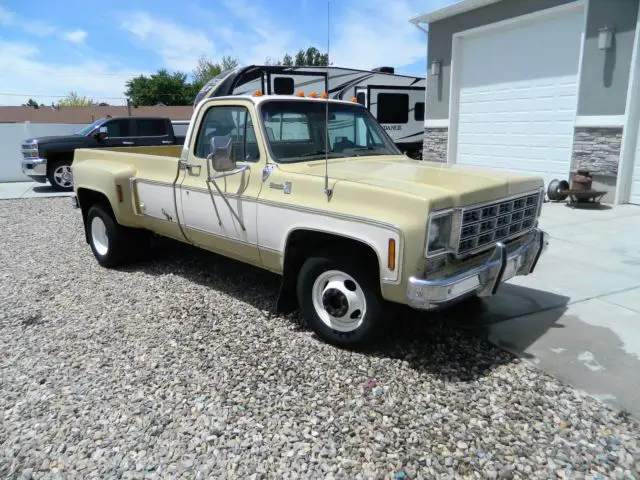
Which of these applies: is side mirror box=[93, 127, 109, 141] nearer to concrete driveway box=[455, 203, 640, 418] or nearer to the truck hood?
the truck hood

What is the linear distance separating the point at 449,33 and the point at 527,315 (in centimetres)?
933

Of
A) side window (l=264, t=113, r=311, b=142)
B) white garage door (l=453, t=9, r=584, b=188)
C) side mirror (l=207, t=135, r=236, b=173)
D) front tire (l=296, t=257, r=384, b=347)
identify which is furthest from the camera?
white garage door (l=453, t=9, r=584, b=188)

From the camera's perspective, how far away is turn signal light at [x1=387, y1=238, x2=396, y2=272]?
3.16m

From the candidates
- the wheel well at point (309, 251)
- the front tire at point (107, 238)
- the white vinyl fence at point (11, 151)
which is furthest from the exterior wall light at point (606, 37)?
the white vinyl fence at point (11, 151)

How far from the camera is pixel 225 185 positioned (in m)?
4.41

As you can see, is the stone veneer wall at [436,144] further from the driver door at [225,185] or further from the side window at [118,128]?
the driver door at [225,185]

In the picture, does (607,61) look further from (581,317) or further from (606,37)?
(581,317)

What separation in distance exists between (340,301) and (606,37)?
7.68m

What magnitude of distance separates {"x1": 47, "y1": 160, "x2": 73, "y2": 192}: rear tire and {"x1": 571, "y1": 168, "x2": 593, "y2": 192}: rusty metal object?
38.3 ft

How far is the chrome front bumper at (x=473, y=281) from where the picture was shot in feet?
10.2

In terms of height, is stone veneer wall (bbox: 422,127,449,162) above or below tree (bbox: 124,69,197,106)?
below

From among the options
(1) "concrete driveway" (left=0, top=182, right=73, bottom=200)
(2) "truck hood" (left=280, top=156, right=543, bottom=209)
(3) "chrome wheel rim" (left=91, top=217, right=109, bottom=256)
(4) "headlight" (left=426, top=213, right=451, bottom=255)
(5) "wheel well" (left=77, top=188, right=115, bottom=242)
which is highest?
(2) "truck hood" (left=280, top=156, right=543, bottom=209)

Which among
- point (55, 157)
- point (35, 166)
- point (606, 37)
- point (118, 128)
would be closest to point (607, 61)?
point (606, 37)

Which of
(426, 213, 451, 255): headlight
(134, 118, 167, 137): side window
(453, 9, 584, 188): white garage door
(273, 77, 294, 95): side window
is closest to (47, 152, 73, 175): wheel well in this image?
(134, 118, 167, 137): side window
